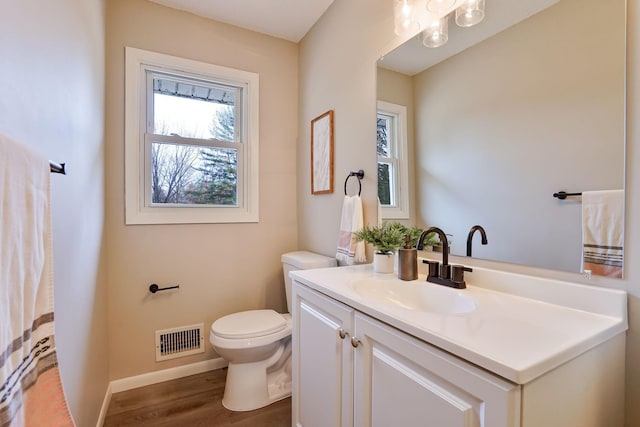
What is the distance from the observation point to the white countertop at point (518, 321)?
1.94ft

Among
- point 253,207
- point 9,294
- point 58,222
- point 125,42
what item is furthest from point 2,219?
point 125,42

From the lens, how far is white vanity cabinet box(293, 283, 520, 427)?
2.00 feet

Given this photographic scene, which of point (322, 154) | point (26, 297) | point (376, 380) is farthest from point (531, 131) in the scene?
point (26, 297)

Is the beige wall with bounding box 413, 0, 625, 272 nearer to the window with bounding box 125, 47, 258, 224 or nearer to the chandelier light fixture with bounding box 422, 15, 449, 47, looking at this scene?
the chandelier light fixture with bounding box 422, 15, 449, 47

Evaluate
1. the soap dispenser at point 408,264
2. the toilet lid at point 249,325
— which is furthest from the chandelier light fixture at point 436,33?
the toilet lid at point 249,325

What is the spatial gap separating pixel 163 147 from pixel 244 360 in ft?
4.88

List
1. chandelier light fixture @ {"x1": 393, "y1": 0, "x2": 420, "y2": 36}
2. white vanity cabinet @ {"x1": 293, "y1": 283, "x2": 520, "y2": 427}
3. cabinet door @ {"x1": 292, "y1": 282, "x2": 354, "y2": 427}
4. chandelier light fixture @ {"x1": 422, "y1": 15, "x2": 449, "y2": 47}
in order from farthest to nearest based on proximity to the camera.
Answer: chandelier light fixture @ {"x1": 393, "y1": 0, "x2": 420, "y2": 36}, chandelier light fixture @ {"x1": 422, "y1": 15, "x2": 449, "y2": 47}, cabinet door @ {"x1": 292, "y1": 282, "x2": 354, "y2": 427}, white vanity cabinet @ {"x1": 293, "y1": 283, "x2": 520, "y2": 427}

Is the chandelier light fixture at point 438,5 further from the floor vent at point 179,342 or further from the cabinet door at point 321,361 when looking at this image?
the floor vent at point 179,342

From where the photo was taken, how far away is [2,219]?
51 cm

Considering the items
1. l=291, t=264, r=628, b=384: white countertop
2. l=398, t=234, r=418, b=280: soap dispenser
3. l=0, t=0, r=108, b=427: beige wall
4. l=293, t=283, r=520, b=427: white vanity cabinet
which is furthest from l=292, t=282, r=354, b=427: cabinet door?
Answer: l=0, t=0, r=108, b=427: beige wall

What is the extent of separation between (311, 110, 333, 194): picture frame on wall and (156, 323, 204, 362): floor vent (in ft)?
4.26

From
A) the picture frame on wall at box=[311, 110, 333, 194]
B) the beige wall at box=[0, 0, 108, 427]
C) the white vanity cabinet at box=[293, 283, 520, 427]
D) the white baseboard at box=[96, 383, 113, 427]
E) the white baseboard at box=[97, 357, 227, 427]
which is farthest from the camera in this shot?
the picture frame on wall at box=[311, 110, 333, 194]

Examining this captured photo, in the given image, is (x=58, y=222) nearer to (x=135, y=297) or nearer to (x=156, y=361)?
(x=135, y=297)

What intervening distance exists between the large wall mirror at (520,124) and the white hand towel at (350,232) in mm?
317
